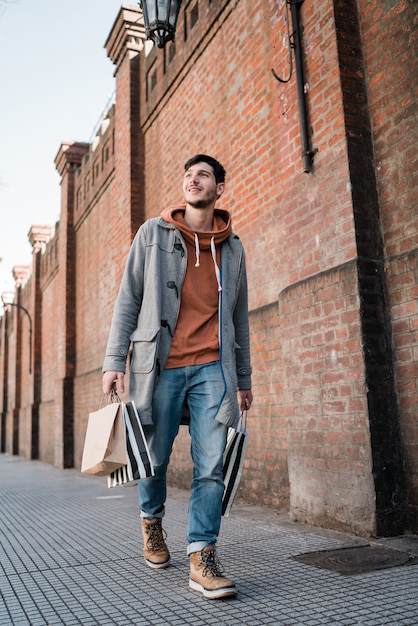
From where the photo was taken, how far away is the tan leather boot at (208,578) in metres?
2.70

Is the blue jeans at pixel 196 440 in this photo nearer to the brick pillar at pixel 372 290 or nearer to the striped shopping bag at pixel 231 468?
the striped shopping bag at pixel 231 468

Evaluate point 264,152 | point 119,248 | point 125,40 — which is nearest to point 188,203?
point 264,152

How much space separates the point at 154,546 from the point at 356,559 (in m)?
1.16

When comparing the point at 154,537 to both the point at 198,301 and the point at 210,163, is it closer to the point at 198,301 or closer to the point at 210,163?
the point at 198,301

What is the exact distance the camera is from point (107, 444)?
2.83 meters

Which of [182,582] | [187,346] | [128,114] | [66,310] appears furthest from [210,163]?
[66,310]

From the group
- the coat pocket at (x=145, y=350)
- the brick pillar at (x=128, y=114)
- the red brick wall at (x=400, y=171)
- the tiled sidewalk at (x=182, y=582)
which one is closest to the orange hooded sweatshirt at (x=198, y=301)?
the coat pocket at (x=145, y=350)

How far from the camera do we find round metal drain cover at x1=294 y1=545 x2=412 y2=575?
318 cm

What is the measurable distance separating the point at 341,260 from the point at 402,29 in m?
1.69

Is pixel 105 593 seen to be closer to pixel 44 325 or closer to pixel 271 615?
pixel 271 615

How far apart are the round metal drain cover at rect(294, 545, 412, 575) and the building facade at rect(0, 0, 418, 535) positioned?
0.30 m

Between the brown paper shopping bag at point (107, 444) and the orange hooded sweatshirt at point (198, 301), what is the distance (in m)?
0.41

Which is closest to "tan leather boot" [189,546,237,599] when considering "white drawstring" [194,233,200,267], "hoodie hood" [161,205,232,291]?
"hoodie hood" [161,205,232,291]

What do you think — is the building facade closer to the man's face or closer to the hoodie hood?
the hoodie hood
